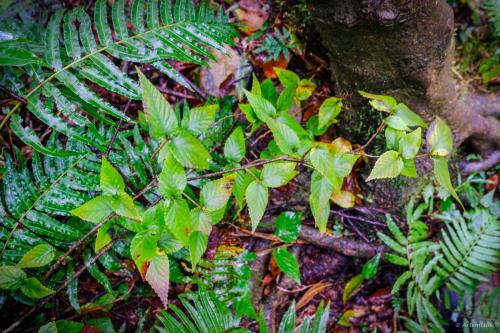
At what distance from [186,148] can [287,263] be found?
1223 mm

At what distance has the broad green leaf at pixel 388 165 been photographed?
62.8 inches

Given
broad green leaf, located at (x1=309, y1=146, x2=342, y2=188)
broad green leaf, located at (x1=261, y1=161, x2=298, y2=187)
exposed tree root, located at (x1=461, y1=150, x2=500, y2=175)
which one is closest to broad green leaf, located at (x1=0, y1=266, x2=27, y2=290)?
broad green leaf, located at (x1=261, y1=161, x2=298, y2=187)

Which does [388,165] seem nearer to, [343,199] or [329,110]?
[329,110]

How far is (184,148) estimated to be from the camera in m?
1.40

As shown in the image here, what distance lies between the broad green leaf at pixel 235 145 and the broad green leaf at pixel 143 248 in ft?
1.71

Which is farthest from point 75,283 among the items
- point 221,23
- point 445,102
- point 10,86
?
point 445,102

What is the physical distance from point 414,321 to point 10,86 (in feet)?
9.61

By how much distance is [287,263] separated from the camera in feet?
7.38

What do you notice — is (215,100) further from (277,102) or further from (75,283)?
(75,283)

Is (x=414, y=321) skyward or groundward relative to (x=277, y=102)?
groundward

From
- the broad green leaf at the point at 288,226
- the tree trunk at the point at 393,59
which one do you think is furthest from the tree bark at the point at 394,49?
the broad green leaf at the point at 288,226

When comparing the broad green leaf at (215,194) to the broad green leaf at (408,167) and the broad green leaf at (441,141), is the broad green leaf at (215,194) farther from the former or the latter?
the broad green leaf at (441,141)

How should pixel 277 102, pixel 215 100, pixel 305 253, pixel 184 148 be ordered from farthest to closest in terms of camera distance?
pixel 305 253 < pixel 215 100 < pixel 277 102 < pixel 184 148

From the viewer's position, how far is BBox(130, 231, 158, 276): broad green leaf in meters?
1.43
